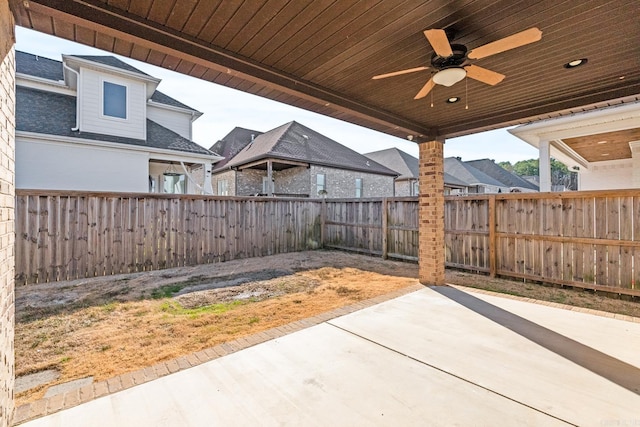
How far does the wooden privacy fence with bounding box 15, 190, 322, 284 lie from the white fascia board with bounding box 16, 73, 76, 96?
6224 millimetres

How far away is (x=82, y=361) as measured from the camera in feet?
8.45

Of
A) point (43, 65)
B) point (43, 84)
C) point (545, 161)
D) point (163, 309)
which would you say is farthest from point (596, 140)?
point (43, 65)

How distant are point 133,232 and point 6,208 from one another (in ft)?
16.7

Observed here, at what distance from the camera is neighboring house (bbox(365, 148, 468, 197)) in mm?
19844

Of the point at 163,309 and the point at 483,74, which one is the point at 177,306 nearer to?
the point at 163,309

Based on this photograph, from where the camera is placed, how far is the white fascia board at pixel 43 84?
345 inches

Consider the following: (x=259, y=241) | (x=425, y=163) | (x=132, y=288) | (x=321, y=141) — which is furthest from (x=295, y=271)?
(x=321, y=141)

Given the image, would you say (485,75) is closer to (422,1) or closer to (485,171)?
(422,1)

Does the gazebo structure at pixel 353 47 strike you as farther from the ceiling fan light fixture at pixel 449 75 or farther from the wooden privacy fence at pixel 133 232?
the wooden privacy fence at pixel 133 232

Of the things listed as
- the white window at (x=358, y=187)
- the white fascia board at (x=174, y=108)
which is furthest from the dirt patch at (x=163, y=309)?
the white window at (x=358, y=187)

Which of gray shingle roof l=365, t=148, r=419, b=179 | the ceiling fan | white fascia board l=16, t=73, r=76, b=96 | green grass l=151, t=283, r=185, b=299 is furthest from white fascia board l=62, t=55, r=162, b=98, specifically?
gray shingle roof l=365, t=148, r=419, b=179

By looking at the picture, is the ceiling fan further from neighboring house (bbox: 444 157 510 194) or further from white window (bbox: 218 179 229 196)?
neighboring house (bbox: 444 157 510 194)

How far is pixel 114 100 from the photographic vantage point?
30.1 ft

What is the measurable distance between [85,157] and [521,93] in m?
10.6
